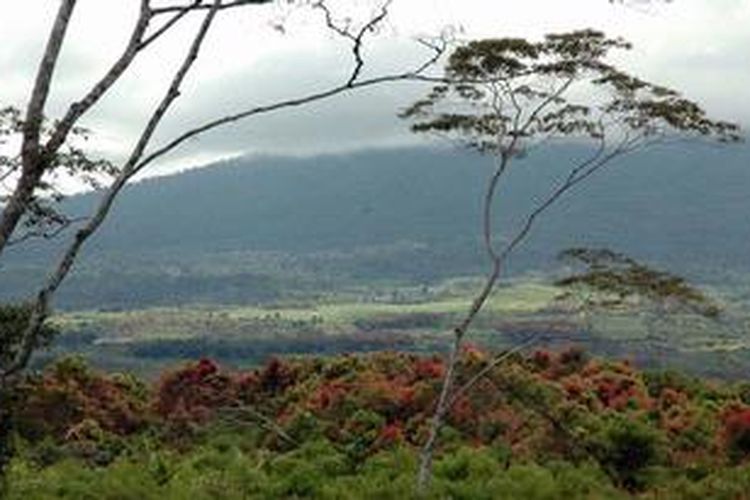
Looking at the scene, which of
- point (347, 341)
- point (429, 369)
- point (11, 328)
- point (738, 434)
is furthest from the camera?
point (347, 341)

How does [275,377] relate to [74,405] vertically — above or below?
below

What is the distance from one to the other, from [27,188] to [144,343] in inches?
6163

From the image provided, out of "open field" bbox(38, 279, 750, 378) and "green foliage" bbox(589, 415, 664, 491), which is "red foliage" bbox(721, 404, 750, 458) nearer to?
"green foliage" bbox(589, 415, 664, 491)

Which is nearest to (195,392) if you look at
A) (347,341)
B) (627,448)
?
(627,448)

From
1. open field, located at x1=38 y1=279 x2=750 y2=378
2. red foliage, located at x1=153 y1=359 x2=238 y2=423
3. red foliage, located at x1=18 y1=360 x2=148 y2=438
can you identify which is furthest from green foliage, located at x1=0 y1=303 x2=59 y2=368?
open field, located at x1=38 y1=279 x2=750 y2=378

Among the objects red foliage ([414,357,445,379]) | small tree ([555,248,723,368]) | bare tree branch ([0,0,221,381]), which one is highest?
bare tree branch ([0,0,221,381])

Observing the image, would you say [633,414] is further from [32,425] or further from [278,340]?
[278,340]

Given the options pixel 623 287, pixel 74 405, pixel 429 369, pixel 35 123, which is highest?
pixel 35 123

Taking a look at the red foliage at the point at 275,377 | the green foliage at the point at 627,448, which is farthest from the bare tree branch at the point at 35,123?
the red foliage at the point at 275,377

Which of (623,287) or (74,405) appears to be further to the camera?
(74,405)

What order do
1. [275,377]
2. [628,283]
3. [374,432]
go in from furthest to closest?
[275,377] → [374,432] → [628,283]

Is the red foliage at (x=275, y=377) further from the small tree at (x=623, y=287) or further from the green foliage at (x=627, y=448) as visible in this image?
the small tree at (x=623, y=287)

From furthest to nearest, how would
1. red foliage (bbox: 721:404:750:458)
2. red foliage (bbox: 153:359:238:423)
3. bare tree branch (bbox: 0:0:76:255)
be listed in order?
red foliage (bbox: 153:359:238:423) < red foliage (bbox: 721:404:750:458) < bare tree branch (bbox: 0:0:76:255)

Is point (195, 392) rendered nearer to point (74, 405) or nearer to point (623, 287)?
point (74, 405)
